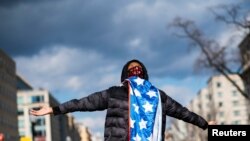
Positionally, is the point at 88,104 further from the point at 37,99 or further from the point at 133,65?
the point at 37,99

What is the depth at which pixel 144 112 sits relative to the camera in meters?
5.44

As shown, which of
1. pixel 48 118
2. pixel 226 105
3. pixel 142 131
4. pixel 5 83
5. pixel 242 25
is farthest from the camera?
pixel 226 105

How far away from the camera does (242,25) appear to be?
48219mm

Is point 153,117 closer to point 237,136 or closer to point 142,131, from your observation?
point 142,131

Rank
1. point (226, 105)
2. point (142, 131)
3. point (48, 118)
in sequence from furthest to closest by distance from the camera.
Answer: point (226, 105), point (48, 118), point (142, 131)

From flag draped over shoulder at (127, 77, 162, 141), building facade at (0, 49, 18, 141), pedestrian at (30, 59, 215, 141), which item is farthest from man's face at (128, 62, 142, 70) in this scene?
building facade at (0, 49, 18, 141)

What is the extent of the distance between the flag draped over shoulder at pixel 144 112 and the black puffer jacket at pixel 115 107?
2.2 inches

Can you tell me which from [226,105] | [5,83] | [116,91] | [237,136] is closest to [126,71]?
[116,91]

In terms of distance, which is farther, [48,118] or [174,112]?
[48,118]

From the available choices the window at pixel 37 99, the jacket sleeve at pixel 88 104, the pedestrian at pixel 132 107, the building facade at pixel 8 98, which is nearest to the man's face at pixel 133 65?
the pedestrian at pixel 132 107

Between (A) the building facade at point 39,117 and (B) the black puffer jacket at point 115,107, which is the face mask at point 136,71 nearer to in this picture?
(B) the black puffer jacket at point 115,107

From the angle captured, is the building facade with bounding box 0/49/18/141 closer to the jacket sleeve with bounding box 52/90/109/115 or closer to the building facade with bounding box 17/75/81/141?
the building facade with bounding box 17/75/81/141

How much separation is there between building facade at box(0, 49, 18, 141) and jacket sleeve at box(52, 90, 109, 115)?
100 metres

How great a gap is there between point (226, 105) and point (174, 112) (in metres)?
175
